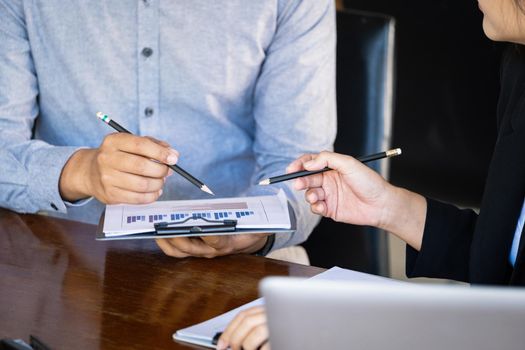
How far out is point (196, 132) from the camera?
1.79 metres

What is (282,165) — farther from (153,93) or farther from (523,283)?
(523,283)

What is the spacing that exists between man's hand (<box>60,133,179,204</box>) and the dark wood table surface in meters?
0.08

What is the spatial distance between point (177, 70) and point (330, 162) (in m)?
0.55

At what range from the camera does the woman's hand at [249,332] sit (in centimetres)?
96

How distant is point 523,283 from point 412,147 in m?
1.57

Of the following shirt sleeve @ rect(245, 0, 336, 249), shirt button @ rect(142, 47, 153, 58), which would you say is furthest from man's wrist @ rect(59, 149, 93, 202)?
shirt sleeve @ rect(245, 0, 336, 249)

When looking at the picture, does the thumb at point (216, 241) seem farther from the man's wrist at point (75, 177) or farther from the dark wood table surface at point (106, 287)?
the man's wrist at point (75, 177)

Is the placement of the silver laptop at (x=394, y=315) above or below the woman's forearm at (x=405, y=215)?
above

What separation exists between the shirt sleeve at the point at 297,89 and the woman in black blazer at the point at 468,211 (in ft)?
1.15

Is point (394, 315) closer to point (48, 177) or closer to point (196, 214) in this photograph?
point (196, 214)

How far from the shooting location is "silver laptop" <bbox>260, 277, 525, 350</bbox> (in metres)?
0.63

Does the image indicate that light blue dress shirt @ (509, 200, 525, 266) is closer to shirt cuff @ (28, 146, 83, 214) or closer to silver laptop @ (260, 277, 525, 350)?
silver laptop @ (260, 277, 525, 350)

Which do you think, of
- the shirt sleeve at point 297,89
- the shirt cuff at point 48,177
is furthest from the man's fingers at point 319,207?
the shirt cuff at point 48,177

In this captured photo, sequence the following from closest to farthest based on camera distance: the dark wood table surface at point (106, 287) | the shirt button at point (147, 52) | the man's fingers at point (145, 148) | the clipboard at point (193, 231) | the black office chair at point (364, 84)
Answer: the dark wood table surface at point (106, 287) < the clipboard at point (193, 231) < the man's fingers at point (145, 148) < the shirt button at point (147, 52) < the black office chair at point (364, 84)
